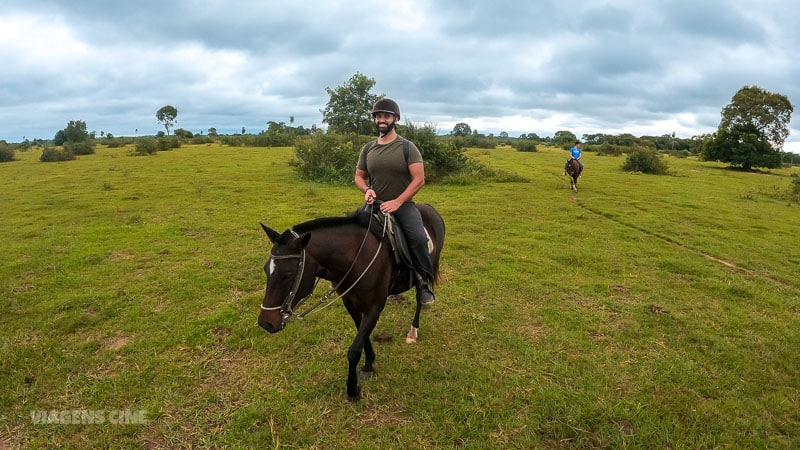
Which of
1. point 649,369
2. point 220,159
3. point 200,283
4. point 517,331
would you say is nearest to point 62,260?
point 200,283

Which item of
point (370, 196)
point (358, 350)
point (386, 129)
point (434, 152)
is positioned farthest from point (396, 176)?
point (434, 152)

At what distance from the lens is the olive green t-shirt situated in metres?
4.20

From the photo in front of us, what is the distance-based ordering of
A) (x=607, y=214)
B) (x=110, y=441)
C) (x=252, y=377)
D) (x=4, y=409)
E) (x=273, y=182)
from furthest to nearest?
1. (x=273, y=182)
2. (x=607, y=214)
3. (x=252, y=377)
4. (x=4, y=409)
5. (x=110, y=441)

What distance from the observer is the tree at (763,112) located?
113 ft

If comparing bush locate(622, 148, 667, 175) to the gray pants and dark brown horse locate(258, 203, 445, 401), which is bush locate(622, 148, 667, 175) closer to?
the gray pants

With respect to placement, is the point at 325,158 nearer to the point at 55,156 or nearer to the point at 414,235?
the point at 414,235

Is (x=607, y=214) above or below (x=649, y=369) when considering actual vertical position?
above

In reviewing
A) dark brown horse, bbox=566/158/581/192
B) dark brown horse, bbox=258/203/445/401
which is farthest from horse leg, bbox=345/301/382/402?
dark brown horse, bbox=566/158/581/192

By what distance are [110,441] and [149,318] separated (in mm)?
2726

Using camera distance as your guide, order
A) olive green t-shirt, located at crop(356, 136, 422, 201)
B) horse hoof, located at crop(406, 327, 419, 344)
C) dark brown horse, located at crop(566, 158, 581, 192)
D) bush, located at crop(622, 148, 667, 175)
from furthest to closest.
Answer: bush, located at crop(622, 148, 667, 175) → dark brown horse, located at crop(566, 158, 581, 192) → horse hoof, located at crop(406, 327, 419, 344) → olive green t-shirt, located at crop(356, 136, 422, 201)

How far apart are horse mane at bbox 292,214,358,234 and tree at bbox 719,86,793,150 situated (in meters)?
43.9

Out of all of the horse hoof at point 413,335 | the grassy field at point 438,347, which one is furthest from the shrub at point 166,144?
the horse hoof at point 413,335

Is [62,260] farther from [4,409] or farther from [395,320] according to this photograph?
[395,320]

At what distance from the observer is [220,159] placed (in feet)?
101
